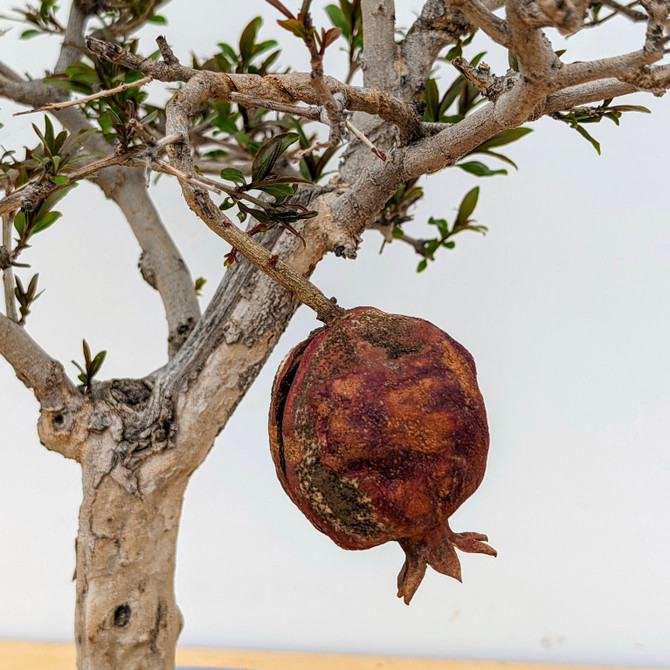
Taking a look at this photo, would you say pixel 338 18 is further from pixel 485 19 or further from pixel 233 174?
pixel 485 19

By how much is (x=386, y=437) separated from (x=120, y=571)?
518mm

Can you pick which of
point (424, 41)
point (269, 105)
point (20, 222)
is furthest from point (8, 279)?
point (424, 41)

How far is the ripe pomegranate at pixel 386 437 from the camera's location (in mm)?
625

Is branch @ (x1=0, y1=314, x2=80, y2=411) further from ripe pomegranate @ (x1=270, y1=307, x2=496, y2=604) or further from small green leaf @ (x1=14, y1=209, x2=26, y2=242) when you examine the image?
ripe pomegranate @ (x1=270, y1=307, x2=496, y2=604)

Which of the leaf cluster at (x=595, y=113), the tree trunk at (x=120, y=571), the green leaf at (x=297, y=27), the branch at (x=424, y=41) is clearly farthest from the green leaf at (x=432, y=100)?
the tree trunk at (x=120, y=571)

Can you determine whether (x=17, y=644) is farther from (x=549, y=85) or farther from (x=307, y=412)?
(x=549, y=85)

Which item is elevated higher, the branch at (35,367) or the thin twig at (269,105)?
the thin twig at (269,105)

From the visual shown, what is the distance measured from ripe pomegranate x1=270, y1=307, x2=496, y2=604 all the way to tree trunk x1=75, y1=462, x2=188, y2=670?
1.17ft

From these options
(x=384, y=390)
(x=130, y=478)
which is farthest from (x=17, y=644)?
(x=384, y=390)

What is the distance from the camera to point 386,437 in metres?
0.62

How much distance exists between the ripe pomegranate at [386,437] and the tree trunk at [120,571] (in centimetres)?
36

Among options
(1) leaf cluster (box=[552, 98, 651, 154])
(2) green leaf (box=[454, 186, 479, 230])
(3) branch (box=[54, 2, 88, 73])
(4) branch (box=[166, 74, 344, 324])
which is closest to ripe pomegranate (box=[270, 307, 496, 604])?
(4) branch (box=[166, 74, 344, 324])

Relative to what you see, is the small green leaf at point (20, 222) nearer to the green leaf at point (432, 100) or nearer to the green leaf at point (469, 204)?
the green leaf at point (432, 100)

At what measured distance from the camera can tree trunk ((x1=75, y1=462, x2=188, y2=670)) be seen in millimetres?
963
